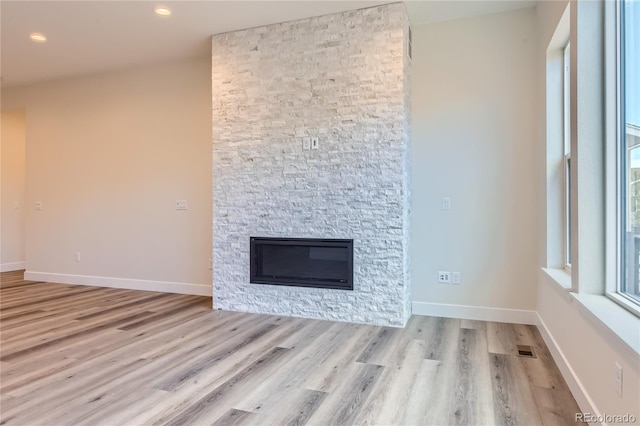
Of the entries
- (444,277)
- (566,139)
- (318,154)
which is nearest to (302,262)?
(318,154)

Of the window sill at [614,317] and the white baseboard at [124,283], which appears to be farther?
the white baseboard at [124,283]

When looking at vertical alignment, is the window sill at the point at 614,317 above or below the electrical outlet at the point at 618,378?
above

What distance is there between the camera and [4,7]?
3.51 meters

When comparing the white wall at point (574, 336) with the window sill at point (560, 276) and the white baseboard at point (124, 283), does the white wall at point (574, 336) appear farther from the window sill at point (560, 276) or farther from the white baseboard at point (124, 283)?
the white baseboard at point (124, 283)

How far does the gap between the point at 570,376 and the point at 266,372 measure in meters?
1.82

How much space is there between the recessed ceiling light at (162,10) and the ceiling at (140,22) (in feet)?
0.14

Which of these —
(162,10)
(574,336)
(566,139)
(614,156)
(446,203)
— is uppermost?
(162,10)

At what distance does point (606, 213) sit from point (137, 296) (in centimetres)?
473

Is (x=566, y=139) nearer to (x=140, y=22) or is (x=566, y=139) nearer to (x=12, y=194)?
(x=140, y=22)

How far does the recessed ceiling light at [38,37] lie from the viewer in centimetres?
410

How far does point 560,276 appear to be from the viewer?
2766 millimetres

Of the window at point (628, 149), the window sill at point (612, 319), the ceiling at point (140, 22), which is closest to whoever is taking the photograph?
the window sill at point (612, 319)

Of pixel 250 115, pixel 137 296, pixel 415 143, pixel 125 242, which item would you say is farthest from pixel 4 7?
pixel 415 143

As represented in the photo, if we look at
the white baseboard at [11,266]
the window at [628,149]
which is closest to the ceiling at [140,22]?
the window at [628,149]
